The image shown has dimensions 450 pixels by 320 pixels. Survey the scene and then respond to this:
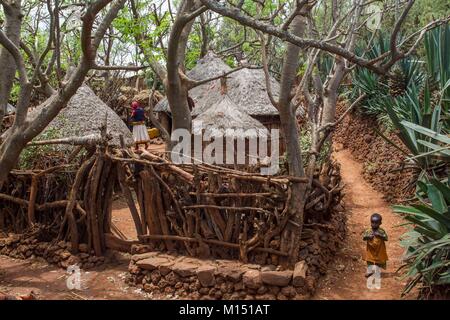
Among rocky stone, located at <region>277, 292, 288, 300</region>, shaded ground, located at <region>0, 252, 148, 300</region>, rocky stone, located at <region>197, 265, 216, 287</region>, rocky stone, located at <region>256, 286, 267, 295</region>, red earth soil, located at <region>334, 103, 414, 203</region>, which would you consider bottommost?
shaded ground, located at <region>0, 252, 148, 300</region>

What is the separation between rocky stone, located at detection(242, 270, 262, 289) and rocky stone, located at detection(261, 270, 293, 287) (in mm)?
49

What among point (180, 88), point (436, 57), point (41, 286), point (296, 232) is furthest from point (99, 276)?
point (436, 57)

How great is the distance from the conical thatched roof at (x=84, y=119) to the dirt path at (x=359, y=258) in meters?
4.75

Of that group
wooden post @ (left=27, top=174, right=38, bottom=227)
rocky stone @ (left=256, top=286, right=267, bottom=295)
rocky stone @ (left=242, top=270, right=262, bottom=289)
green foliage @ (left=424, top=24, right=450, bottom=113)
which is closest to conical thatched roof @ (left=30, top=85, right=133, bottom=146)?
wooden post @ (left=27, top=174, right=38, bottom=227)

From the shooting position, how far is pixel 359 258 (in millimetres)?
5336

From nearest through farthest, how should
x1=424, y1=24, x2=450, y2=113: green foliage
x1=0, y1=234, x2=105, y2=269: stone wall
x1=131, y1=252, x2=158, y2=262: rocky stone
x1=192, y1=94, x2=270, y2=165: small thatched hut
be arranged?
1. x1=131, y1=252, x2=158, y2=262: rocky stone
2. x1=0, y1=234, x2=105, y2=269: stone wall
3. x1=424, y1=24, x2=450, y2=113: green foliage
4. x1=192, y1=94, x2=270, y2=165: small thatched hut

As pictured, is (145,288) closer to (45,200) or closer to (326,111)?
(45,200)

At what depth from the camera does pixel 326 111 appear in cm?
794

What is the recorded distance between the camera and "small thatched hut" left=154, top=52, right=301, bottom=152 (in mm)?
11609

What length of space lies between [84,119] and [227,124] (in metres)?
3.09

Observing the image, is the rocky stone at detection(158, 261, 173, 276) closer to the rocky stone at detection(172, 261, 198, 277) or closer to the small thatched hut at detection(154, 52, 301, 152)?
the rocky stone at detection(172, 261, 198, 277)

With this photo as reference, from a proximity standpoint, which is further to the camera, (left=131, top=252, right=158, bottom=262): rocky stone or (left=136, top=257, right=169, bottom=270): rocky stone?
(left=131, top=252, right=158, bottom=262): rocky stone

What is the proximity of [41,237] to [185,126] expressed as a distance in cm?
266

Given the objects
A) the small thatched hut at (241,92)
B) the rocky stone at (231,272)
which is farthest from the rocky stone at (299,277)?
the small thatched hut at (241,92)
